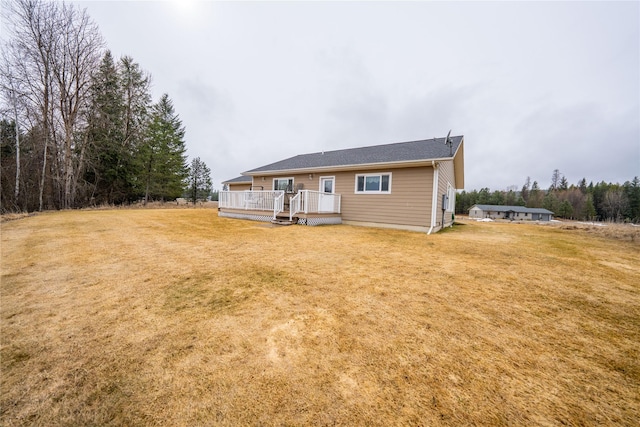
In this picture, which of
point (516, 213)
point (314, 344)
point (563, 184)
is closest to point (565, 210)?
point (516, 213)

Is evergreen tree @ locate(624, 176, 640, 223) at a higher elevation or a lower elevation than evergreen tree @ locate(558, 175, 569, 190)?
lower

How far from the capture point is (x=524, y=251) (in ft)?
18.6

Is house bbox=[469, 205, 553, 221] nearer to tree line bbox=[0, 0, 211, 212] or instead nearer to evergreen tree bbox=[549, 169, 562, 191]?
evergreen tree bbox=[549, 169, 562, 191]

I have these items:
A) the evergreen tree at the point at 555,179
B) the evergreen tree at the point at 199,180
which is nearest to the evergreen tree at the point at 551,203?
the evergreen tree at the point at 555,179

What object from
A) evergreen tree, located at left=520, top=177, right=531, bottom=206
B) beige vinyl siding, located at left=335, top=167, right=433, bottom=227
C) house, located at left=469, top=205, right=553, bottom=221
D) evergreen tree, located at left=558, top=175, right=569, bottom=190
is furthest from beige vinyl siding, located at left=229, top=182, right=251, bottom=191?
evergreen tree, located at left=558, top=175, right=569, bottom=190

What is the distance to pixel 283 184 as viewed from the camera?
13305 mm

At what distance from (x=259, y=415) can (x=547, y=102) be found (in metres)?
39.0

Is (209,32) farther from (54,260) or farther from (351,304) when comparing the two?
(351,304)

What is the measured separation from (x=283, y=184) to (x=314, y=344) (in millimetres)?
11792

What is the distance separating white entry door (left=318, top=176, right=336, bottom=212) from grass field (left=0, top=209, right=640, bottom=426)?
6149mm

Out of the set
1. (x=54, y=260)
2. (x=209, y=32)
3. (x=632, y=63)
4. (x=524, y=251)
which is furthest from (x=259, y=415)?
(x=632, y=63)

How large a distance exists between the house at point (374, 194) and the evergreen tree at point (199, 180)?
29575 mm

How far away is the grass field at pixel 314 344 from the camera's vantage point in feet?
4.71

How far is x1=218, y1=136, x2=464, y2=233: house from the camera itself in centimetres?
898
